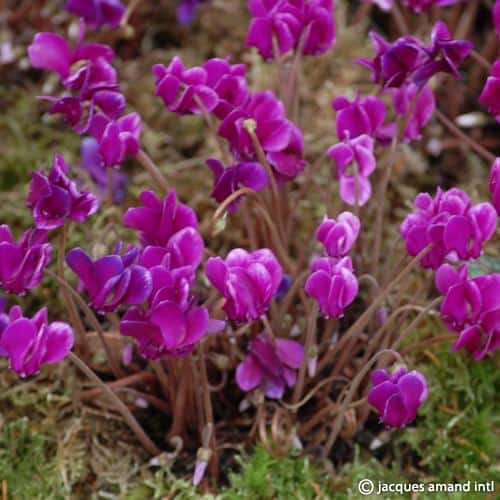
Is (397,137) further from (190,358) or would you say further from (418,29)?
(418,29)

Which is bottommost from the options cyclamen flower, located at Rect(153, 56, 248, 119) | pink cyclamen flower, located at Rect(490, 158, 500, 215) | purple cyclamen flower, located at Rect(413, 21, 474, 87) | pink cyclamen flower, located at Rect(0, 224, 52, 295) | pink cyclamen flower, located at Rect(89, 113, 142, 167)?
pink cyclamen flower, located at Rect(0, 224, 52, 295)

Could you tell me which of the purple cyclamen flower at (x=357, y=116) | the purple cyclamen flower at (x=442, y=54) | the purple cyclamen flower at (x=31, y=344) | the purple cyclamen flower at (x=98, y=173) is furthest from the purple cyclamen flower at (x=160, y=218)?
the purple cyclamen flower at (x=98, y=173)

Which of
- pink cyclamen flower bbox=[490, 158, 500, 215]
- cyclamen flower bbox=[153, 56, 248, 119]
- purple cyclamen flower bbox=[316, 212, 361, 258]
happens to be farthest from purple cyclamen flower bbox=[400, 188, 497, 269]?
cyclamen flower bbox=[153, 56, 248, 119]

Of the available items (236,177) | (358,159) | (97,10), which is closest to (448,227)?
(358,159)

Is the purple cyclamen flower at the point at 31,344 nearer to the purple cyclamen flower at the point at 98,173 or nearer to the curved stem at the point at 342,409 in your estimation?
the curved stem at the point at 342,409

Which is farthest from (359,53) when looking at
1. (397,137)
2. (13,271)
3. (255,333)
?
(13,271)

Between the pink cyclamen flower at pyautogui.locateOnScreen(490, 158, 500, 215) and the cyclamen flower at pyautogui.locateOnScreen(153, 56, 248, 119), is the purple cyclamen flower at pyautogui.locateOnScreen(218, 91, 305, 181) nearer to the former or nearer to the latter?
the cyclamen flower at pyautogui.locateOnScreen(153, 56, 248, 119)
